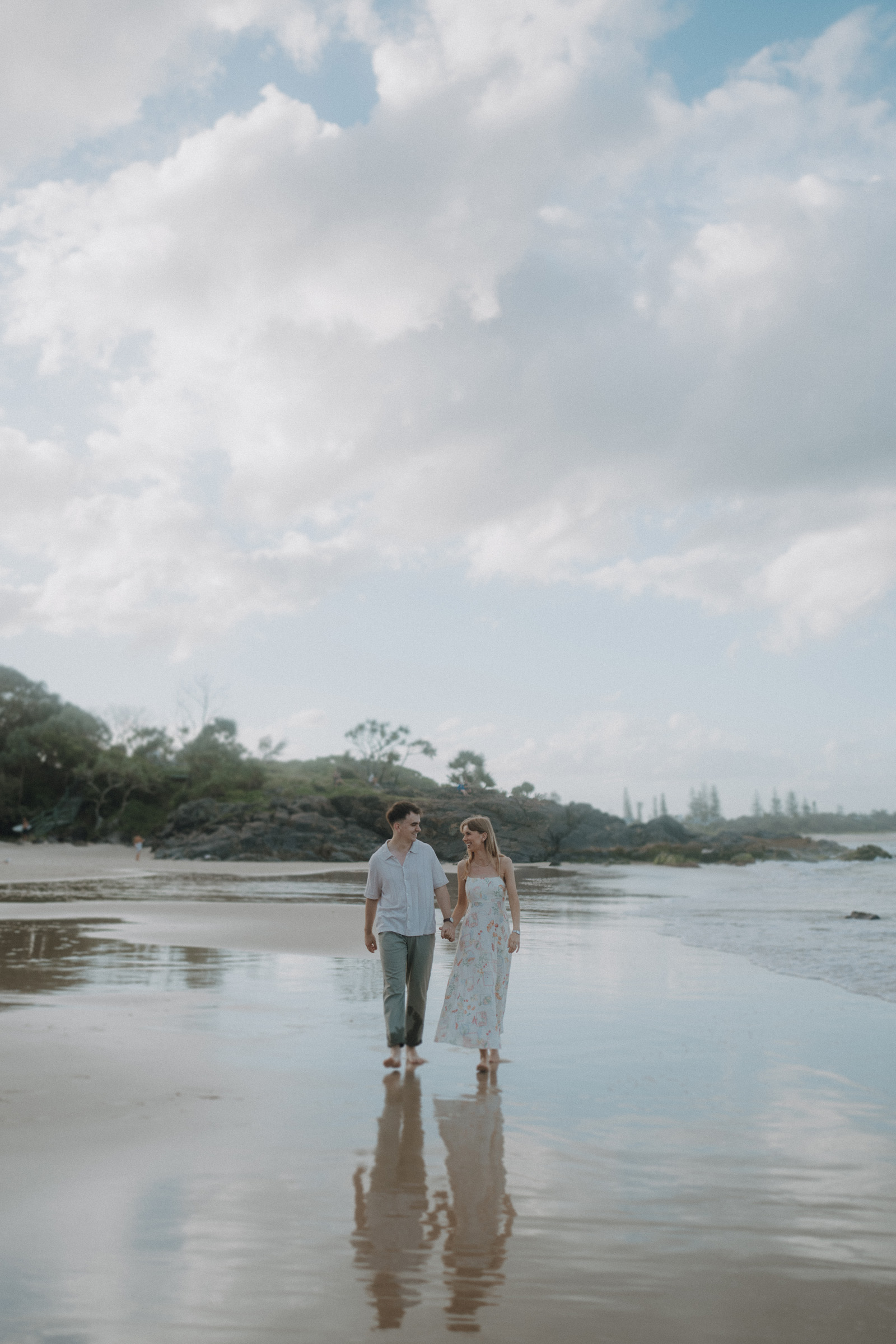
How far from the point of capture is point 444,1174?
4664mm

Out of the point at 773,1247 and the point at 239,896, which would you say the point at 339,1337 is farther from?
the point at 239,896

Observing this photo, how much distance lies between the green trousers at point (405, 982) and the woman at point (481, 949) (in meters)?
0.21

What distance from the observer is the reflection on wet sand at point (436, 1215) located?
3455 mm

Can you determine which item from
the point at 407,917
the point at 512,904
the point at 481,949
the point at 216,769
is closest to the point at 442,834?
the point at 216,769

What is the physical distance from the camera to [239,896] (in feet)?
84.9

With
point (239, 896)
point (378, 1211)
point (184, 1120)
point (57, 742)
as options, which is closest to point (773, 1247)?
point (378, 1211)

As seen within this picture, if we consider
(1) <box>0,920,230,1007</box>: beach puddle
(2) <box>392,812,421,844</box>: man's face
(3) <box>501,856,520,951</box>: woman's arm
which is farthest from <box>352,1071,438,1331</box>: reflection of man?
(1) <box>0,920,230,1007</box>: beach puddle

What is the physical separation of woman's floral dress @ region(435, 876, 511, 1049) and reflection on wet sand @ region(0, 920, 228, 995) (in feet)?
13.8

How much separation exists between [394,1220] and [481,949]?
3.26 meters

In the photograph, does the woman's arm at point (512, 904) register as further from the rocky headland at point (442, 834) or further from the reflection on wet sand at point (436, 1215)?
the rocky headland at point (442, 834)

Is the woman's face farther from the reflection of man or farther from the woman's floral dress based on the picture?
the reflection of man

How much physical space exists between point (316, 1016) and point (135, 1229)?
4964mm

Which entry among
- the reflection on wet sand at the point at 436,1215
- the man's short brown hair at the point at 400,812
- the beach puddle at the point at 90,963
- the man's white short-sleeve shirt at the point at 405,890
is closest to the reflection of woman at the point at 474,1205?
the reflection on wet sand at the point at 436,1215

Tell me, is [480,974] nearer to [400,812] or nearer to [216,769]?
[400,812]
